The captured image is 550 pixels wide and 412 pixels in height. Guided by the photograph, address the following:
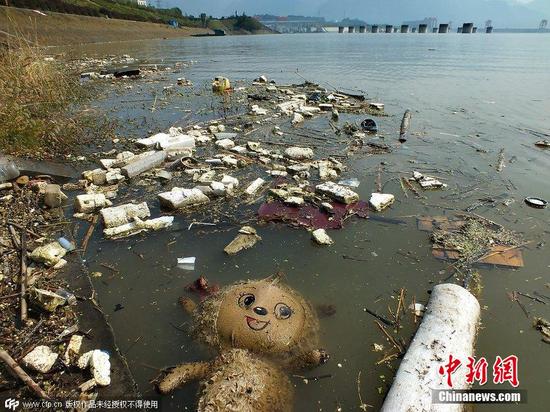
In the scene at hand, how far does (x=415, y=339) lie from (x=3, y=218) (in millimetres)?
5607

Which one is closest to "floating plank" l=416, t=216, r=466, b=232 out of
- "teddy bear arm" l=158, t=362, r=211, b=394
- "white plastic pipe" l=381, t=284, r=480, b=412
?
"white plastic pipe" l=381, t=284, r=480, b=412

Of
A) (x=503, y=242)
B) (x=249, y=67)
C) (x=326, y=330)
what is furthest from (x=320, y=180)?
(x=249, y=67)

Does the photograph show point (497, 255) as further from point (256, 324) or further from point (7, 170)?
point (7, 170)

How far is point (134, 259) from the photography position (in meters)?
4.57

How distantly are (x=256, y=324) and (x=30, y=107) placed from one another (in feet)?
26.5

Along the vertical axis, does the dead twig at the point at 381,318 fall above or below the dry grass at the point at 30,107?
below

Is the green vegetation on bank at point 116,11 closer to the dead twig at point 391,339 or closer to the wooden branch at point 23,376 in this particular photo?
the wooden branch at point 23,376

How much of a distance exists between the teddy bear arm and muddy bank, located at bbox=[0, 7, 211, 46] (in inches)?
1294

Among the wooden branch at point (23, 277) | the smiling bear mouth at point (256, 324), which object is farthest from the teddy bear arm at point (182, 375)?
the wooden branch at point (23, 277)

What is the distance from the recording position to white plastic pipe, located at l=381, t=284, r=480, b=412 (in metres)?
2.62

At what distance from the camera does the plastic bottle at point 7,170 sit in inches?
228

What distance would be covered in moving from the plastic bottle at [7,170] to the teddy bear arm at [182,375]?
197 inches

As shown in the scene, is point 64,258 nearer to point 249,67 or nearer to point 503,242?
point 503,242

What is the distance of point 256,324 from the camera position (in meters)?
3.27
